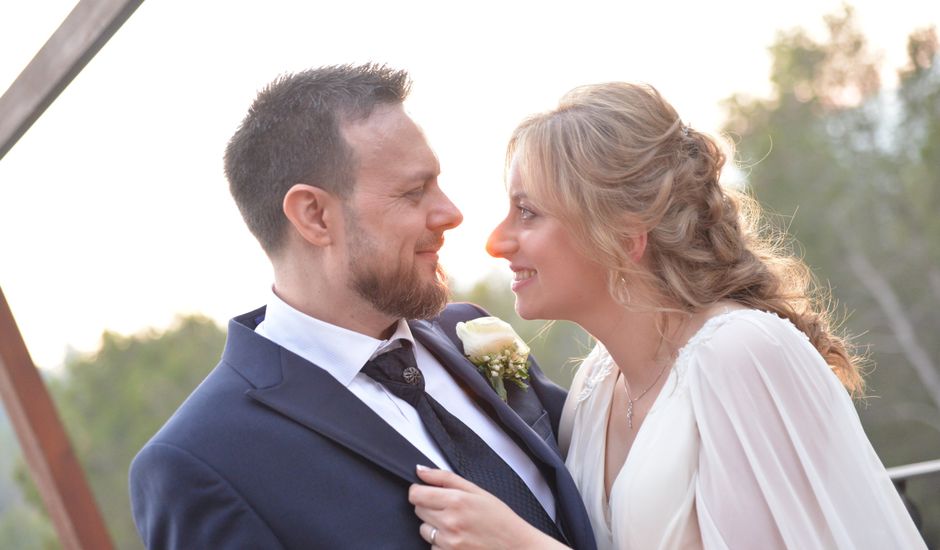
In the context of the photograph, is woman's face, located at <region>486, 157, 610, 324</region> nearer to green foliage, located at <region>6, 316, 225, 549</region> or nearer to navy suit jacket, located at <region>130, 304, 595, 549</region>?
navy suit jacket, located at <region>130, 304, 595, 549</region>

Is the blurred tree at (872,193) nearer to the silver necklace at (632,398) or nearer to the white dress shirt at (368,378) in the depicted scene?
the silver necklace at (632,398)

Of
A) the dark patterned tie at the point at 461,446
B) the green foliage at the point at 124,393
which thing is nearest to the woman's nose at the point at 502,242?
the dark patterned tie at the point at 461,446

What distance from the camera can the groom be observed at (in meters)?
2.46

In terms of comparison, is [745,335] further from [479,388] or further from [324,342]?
[324,342]

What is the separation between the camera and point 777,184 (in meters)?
27.4

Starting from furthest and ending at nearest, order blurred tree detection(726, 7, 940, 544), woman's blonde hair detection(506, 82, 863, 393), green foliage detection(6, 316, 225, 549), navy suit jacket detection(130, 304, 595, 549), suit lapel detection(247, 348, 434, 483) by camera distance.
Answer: green foliage detection(6, 316, 225, 549), blurred tree detection(726, 7, 940, 544), woman's blonde hair detection(506, 82, 863, 393), suit lapel detection(247, 348, 434, 483), navy suit jacket detection(130, 304, 595, 549)

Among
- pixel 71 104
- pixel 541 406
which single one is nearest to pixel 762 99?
pixel 71 104

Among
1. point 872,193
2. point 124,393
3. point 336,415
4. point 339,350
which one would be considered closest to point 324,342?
point 339,350

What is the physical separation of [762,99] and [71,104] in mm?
17910

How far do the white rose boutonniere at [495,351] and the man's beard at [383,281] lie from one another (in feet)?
1.01

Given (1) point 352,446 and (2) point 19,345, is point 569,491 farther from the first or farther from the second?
(2) point 19,345

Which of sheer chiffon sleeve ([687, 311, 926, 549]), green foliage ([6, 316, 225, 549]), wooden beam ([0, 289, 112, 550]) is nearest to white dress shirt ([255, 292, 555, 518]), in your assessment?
sheer chiffon sleeve ([687, 311, 926, 549])

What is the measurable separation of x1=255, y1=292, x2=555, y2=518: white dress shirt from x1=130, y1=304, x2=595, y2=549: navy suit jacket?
0.32ft

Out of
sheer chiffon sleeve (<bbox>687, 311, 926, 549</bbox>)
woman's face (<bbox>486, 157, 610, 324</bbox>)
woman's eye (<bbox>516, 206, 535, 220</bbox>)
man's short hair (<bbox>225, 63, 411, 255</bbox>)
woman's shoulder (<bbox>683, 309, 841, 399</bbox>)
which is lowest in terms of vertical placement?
sheer chiffon sleeve (<bbox>687, 311, 926, 549</bbox>)
